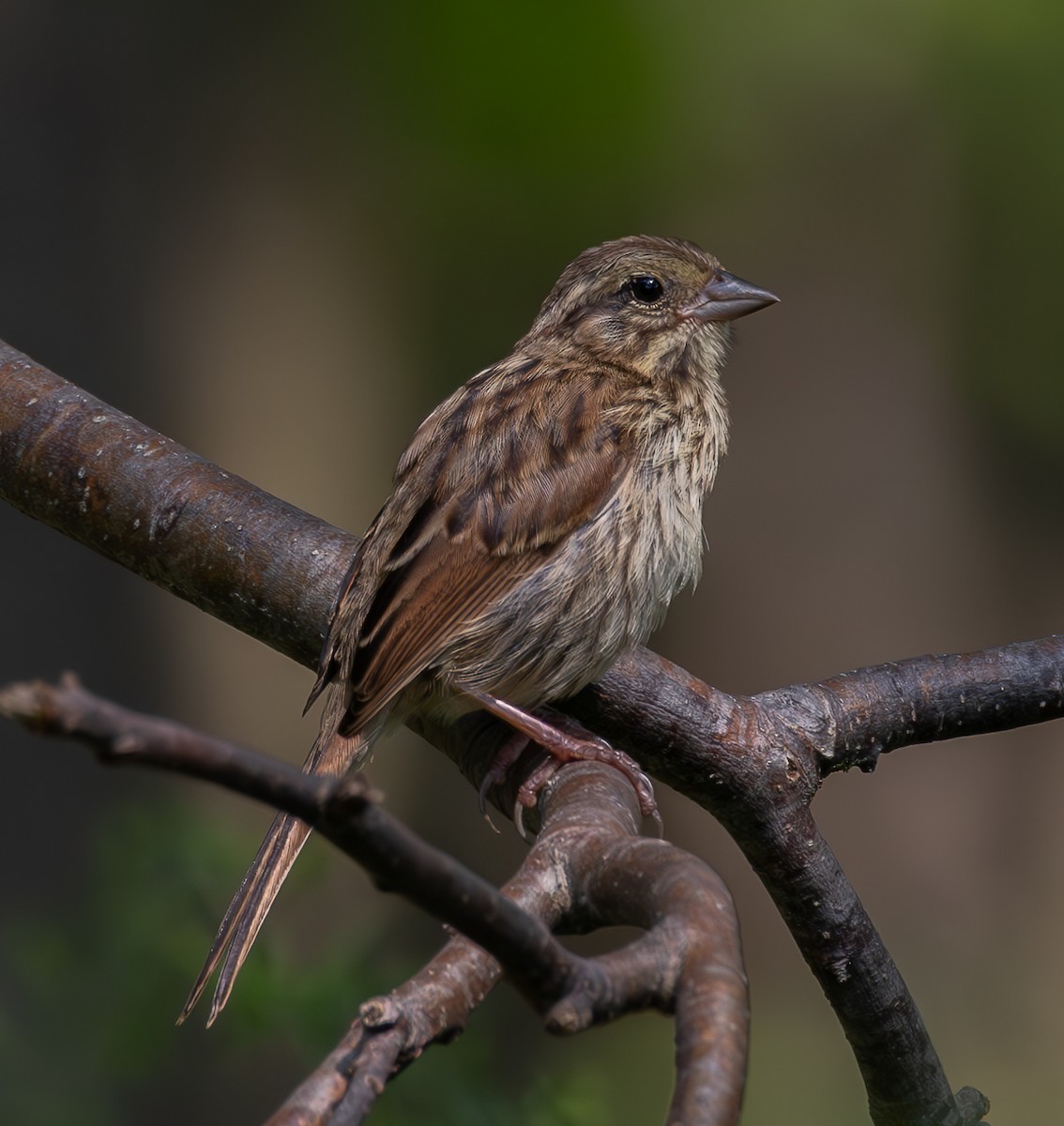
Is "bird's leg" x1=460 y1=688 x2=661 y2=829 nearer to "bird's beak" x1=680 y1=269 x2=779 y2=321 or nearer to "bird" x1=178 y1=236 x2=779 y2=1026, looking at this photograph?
"bird" x1=178 y1=236 x2=779 y2=1026

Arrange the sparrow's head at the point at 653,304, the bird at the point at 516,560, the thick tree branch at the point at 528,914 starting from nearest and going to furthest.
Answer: the thick tree branch at the point at 528,914
the bird at the point at 516,560
the sparrow's head at the point at 653,304

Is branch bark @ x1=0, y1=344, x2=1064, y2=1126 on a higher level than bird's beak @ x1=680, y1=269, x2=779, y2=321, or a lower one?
lower

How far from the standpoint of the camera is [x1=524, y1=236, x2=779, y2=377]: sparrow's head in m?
4.02

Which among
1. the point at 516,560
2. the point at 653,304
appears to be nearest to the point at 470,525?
the point at 516,560

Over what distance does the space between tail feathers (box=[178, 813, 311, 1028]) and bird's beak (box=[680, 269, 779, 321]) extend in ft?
5.81

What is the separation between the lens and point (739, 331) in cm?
727

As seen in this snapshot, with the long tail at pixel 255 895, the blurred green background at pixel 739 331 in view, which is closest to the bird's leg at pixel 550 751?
the long tail at pixel 255 895

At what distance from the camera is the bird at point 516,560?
3.47m

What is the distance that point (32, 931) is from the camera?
416cm

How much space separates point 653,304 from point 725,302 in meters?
0.20

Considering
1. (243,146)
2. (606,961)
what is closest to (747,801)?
(606,961)

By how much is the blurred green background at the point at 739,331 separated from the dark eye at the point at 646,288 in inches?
126

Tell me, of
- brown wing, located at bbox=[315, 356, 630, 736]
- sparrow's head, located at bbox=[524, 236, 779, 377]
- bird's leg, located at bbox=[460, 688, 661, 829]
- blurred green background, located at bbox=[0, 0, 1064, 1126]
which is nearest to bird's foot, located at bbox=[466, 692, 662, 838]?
bird's leg, located at bbox=[460, 688, 661, 829]

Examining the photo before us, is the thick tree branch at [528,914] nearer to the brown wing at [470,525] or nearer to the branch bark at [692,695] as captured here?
the branch bark at [692,695]
